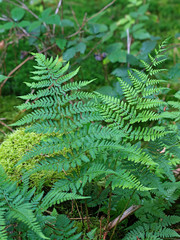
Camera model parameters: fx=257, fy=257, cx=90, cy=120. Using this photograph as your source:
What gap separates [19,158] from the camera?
217 cm

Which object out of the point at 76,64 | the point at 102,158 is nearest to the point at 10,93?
the point at 76,64

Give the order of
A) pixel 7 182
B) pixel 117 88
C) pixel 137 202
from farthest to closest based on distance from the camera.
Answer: pixel 117 88 < pixel 137 202 < pixel 7 182

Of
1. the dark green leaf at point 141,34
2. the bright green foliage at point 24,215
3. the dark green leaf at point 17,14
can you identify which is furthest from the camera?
the dark green leaf at point 141,34

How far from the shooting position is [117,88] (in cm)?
276

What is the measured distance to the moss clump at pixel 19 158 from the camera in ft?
6.76

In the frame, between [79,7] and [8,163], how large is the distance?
429 centimetres

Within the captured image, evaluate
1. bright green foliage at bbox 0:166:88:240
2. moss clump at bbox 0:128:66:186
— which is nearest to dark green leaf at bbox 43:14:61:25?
moss clump at bbox 0:128:66:186

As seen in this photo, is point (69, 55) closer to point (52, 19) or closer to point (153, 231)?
point (52, 19)

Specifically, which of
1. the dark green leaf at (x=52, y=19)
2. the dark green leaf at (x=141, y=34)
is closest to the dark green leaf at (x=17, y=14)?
the dark green leaf at (x=52, y=19)

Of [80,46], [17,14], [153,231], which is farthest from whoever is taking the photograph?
[17,14]

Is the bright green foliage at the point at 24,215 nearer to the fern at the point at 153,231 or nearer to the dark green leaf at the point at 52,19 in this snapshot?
the fern at the point at 153,231

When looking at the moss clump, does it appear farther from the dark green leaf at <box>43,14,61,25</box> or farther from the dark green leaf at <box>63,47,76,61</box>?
the dark green leaf at <box>43,14,61,25</box>

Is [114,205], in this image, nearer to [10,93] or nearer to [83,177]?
Answer: [83,177]

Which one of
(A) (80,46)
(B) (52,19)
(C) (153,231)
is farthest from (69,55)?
(C) (153,231)
